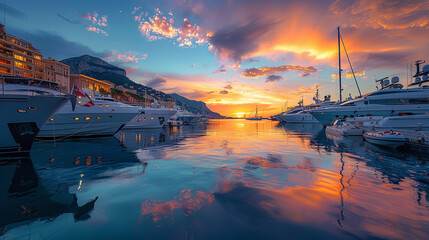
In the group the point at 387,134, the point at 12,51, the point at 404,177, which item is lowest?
the point at 404,177

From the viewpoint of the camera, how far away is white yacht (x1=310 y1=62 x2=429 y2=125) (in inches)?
1358

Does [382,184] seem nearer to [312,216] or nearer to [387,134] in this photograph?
[312,216]

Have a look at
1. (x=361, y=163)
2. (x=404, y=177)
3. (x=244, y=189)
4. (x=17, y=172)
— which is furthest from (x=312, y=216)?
(x=17, y=172)

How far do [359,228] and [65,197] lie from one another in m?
7.82

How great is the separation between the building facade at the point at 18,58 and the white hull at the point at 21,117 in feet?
227

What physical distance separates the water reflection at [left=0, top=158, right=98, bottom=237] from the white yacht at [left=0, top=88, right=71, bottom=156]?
496 cm

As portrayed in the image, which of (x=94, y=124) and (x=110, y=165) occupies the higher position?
(x=94, y=124)

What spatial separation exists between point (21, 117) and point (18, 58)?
79.5 metres

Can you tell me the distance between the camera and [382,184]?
6648mm

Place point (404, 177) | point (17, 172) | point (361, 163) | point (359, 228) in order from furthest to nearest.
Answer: point (361, 163) < point (17, 172) < point (404, 177) < point (359, 228)

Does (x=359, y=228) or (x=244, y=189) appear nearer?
(x=359, y=228)

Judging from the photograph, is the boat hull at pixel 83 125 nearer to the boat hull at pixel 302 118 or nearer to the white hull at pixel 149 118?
the white hull at pixel 149 118

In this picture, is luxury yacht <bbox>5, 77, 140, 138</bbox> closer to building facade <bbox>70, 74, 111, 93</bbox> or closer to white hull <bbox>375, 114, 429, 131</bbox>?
white hull <bbox>375, 114, 429, 131</bbox>

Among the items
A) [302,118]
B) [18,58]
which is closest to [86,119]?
[302,118]
